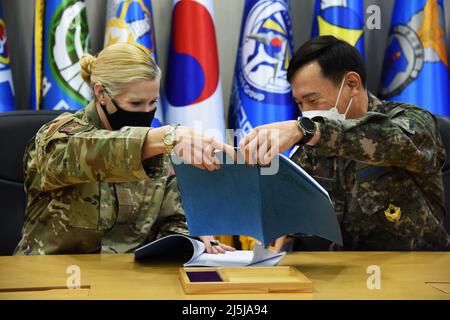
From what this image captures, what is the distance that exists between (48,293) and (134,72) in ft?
2.81

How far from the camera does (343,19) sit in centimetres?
291

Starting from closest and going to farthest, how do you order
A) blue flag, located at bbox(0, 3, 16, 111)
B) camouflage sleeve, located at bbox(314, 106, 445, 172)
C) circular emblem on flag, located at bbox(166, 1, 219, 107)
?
camouflage sleeve, located at bbox(314, 106, 445, 172)
blue flag, located at bbox(0, 3, 16, 111)
circular emblem on flag, located at bbox(166, 1, 219, 107)

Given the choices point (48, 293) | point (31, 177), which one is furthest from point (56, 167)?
point (48, 293)

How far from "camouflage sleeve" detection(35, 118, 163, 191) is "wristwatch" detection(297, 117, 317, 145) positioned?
358 mm

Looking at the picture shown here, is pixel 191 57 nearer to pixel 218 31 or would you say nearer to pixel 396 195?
pixel 218 31

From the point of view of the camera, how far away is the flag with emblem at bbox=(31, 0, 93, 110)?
279 cm

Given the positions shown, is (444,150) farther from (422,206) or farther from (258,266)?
(258,266)

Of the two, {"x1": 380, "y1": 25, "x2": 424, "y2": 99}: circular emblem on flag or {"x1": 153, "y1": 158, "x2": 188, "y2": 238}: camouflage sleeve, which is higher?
{"x1": 380, "y1": 25, "x2": 424, "y2": 99}: circular emblem on flag

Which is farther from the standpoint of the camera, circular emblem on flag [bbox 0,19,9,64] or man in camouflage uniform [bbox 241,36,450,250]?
circular emblem on flag [bbox 0,19,9,64]

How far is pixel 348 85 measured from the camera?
2.11 metres

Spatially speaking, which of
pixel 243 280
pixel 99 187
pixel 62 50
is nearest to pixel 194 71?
pixel 62 50

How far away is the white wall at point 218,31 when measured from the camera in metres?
3.14

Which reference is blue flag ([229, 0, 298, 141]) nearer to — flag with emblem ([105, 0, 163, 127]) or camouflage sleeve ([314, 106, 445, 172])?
flag with emblem ([105, 0, 163, 127])

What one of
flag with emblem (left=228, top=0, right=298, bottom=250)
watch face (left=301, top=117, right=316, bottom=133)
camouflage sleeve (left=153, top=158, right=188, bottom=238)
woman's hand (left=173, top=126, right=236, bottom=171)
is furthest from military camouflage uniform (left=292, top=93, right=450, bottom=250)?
flag with emblem (left=228, top=0, right=298, bottom=250)
